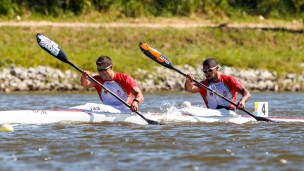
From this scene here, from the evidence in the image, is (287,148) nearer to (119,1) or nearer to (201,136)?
(201,136)

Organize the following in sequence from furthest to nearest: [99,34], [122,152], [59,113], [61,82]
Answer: [99,34] < [61,82] < [59,113] < [122,152]

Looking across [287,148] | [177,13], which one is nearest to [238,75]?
[177,13]

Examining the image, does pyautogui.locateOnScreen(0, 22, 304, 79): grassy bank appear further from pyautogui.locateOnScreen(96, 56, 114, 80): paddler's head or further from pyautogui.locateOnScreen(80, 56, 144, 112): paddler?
pyautogui.locateOnScreen(96, 56, 114, 80): paddler's head

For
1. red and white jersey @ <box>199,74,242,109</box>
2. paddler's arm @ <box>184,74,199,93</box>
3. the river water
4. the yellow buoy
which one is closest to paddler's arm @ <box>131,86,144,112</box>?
the river water

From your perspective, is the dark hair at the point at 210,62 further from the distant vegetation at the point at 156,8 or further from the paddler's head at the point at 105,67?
the distant vegetation at the point at 156,8

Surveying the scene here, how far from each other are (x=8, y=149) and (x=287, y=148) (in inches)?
150

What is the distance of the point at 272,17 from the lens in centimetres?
3844

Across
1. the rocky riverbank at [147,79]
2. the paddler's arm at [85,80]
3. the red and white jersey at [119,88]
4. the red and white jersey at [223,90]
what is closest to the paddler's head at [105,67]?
the red and white jersey at [119,88]

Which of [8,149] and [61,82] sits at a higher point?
[61,82]

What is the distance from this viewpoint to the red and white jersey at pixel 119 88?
47.5 feet

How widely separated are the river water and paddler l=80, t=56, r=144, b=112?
59 centimetres

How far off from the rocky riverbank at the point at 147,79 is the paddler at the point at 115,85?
1166cm

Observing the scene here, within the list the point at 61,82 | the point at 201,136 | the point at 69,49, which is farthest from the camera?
the point at 69,49

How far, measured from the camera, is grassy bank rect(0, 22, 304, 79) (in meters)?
28.1
